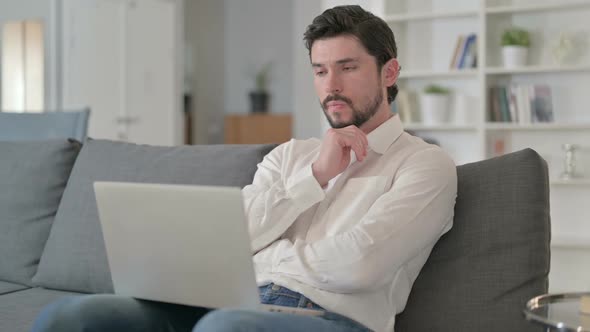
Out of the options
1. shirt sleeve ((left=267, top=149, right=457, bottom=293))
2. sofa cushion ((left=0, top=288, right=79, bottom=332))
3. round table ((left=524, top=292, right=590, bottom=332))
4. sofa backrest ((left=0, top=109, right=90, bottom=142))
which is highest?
sofa backrest ((left=0, top=109, right=90, bottom=142))

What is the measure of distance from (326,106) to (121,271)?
62 cm

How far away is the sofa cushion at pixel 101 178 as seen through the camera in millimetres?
2246

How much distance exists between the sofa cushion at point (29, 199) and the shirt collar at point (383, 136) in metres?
1.18

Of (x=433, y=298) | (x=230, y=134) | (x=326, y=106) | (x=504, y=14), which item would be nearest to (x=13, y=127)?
(x=326, y=106)

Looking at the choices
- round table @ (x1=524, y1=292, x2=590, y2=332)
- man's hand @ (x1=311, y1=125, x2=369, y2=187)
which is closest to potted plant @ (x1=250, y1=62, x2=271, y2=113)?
man's hand @ (x1=311, y1=125, x2=369, y2=187)

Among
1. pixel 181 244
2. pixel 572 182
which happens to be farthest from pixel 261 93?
pixel 181 244

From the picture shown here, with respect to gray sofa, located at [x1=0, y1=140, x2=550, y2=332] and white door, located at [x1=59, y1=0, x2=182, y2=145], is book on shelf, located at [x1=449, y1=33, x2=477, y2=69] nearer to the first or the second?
gray sofa, located at [x1=0, y1=140, x2=550, y2=332]

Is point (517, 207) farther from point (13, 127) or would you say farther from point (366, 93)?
point (13, 127)

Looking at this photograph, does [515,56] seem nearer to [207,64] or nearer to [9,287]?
[9,287]

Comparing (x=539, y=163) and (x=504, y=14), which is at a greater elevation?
(x=504, y=14)

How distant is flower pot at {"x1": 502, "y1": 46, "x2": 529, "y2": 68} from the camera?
14.8 ft

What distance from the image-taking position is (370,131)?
1.97 m

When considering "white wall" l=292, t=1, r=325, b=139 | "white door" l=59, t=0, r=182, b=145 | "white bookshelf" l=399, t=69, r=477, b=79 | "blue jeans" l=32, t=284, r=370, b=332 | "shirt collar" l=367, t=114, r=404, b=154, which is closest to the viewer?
"blue jeans" l=32, t=284, r=370, b=332

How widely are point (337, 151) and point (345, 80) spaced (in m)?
0.20
